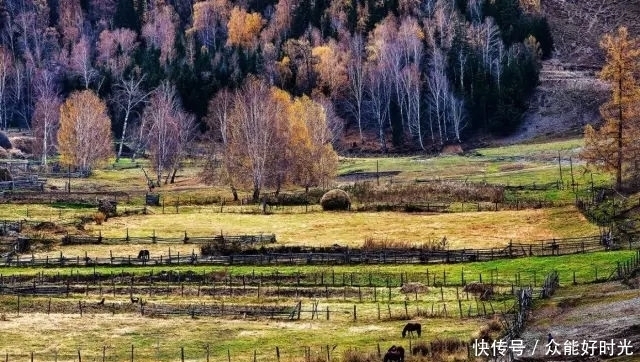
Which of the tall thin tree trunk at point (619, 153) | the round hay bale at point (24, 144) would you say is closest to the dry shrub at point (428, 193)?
the tall thin tree trunk at point (619, 153)

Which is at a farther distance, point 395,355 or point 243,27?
point 243,27

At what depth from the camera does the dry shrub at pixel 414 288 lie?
54.7m

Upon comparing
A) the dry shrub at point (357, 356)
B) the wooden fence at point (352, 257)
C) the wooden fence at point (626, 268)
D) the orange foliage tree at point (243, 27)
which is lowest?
the dry shrub at point (357, 356)

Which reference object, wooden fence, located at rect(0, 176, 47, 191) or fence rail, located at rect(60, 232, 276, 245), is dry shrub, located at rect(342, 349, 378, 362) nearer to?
fence rail, located at rect(60, 232, 276, 245)

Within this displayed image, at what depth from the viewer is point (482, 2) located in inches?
6796

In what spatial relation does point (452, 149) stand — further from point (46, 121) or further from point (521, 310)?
point (521, 310)

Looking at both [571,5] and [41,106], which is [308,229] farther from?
[571,5]

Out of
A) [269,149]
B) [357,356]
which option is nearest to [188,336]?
[357,356]

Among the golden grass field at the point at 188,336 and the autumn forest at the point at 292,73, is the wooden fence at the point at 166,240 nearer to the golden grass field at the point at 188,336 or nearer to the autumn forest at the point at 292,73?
the golden grass field at the point at 188,336

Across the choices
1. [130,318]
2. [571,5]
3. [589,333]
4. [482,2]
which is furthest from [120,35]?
[589,333]

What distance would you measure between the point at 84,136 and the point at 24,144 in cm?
3004

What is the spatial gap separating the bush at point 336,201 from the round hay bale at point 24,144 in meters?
70.9

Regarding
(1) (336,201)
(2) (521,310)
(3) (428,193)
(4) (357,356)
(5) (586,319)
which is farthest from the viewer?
(3) (428,193)

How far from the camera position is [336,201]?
295ft
